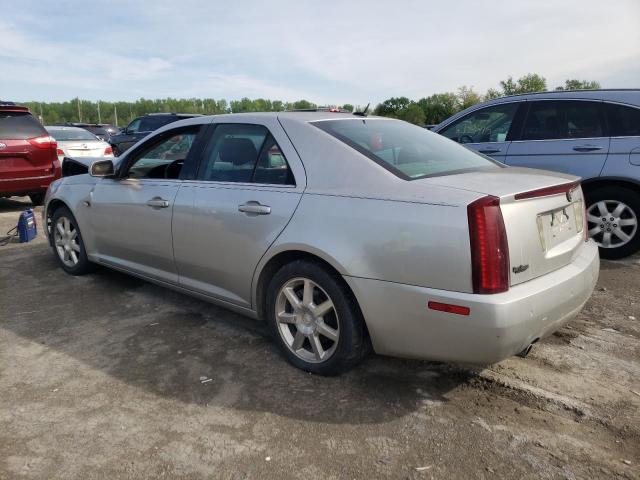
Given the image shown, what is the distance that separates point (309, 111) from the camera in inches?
149

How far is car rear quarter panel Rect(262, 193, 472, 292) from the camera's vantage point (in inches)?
94.3

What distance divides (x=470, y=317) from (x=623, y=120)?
13.3 ft

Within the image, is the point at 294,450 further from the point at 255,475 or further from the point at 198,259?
the point at 198,259

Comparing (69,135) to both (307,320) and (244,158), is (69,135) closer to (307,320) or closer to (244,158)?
(244,158)

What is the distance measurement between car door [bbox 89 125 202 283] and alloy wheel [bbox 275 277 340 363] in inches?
45.3

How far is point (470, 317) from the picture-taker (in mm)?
2371

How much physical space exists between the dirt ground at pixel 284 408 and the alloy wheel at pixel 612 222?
1.67 meters

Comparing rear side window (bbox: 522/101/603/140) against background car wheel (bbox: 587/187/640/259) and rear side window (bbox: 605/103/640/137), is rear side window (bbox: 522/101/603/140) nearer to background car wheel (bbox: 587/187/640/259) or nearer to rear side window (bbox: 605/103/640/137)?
rear side window (bbox: 605/103/640/137)

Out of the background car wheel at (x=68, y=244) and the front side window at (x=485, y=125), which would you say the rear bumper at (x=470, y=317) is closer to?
the background car wheel at (x=68, y=244)

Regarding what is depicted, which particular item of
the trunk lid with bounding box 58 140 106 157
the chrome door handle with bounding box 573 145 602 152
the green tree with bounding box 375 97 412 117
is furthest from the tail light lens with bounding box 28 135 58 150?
the green tree with bounding box 375 97 412 117

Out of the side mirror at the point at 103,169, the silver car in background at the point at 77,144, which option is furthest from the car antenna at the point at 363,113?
the silver car in background at the point at 77,144

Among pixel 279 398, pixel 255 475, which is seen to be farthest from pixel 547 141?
pixel 255 475

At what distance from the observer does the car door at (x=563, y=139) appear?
5.34m

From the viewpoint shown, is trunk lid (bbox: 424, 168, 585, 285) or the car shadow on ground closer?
trunk lid (bbox: 424, 168, 585, 285)
